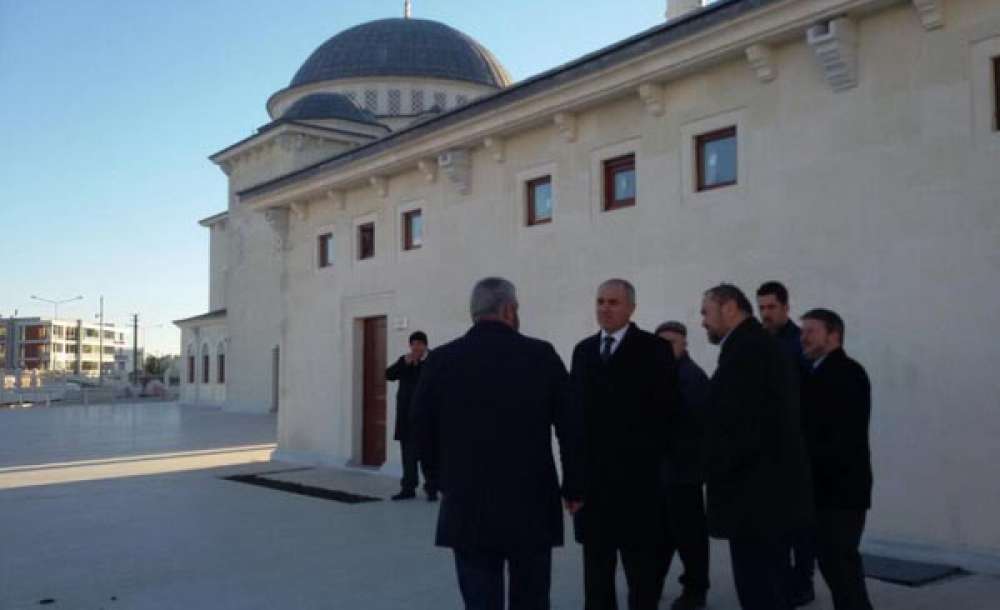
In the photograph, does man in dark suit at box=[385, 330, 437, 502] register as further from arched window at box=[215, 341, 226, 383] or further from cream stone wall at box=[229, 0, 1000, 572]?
arched window at box=[215, 341, 226, 383]

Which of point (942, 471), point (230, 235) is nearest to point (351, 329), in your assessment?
point (942, 471)

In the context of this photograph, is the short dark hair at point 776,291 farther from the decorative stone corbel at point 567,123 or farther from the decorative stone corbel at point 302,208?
the decorative stone corbel at point 302,208

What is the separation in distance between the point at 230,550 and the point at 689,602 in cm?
426

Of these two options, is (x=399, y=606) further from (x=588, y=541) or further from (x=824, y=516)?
(x=824, y=516)

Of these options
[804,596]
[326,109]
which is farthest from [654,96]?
[326,109]

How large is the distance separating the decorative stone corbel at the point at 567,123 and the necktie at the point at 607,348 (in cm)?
623

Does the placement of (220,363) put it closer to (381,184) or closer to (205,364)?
(205,364)

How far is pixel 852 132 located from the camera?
805 centimetres

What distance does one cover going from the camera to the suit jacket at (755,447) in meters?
4.34

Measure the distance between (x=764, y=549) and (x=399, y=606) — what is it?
284 cm

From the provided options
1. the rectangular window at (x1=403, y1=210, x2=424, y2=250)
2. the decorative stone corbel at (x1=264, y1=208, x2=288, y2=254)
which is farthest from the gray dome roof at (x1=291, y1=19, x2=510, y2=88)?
the rectangular window at (x1=403, y1=210, x2=424, y2=250)

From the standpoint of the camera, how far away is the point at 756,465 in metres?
4.38

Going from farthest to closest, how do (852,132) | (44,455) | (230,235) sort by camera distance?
(230,235) → (44,455) → (852,132)

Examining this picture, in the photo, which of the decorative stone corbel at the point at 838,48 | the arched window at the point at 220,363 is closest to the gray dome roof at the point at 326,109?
the arched window at the point at 220,363
